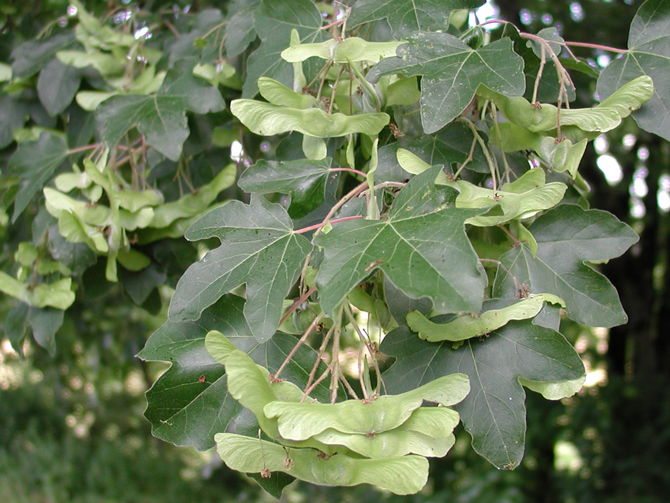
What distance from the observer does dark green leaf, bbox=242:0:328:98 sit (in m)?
0.98

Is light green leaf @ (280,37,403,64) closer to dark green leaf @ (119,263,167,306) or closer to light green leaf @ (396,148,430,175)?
light green leaf @ (396,148,430,175)

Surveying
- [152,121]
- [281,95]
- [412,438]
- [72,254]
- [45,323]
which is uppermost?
[281,95]

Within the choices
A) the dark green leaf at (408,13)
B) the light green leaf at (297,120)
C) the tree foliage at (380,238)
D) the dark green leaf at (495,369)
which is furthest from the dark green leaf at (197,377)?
the dark green leaf at (408,13)

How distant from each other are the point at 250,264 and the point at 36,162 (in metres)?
0.78

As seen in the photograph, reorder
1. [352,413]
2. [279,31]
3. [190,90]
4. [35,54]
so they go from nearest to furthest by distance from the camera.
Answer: [352,413] → [279,31] → [190,90] → [35,54]

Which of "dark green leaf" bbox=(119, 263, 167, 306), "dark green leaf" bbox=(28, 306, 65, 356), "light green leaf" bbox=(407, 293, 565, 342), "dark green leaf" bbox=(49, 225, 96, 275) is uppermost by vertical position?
"light green leaf" bbox=(407, 293, 565, 342)

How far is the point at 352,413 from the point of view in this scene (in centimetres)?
60

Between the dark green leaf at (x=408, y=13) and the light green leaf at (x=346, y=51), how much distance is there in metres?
0.07

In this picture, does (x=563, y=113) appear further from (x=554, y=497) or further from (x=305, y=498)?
(x=305, y=498)

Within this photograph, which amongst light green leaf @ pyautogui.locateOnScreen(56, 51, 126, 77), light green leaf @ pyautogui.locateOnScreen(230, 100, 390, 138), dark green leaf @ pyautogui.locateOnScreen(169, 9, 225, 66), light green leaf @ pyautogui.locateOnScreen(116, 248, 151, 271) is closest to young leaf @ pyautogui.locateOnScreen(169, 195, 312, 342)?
light green leaf @ pyautogui.locateOnScreen(230, 100, 390, 138)

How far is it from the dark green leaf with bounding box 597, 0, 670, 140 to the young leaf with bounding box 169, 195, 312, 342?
513 millimetres

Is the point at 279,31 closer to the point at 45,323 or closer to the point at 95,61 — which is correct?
the point at 95,61

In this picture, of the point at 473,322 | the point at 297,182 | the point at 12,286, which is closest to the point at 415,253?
the point at 473,322

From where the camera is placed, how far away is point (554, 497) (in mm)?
3430
